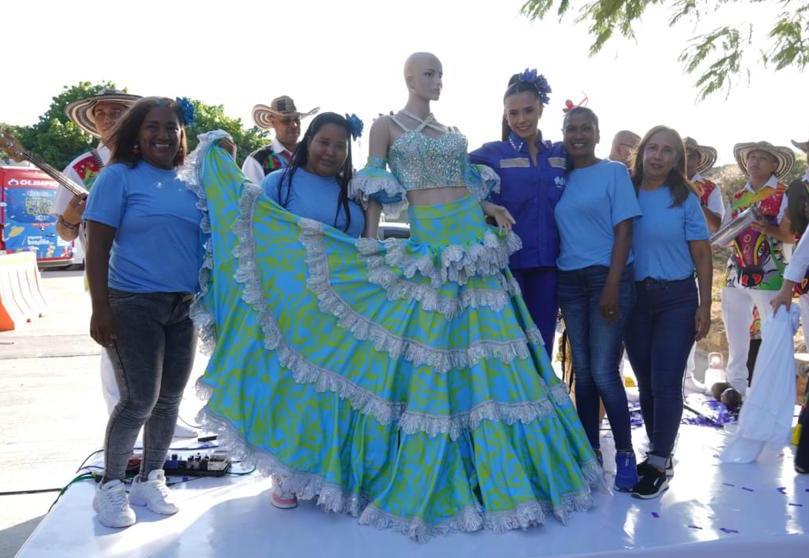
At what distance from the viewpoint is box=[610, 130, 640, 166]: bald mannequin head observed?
511 centimetres

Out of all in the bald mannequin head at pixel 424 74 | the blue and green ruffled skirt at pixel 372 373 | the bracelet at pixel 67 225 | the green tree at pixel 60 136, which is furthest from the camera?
the green tree at pixel 60 136

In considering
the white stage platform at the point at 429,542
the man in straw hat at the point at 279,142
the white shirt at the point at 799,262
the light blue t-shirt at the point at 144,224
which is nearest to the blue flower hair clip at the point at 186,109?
the light blue t-shirt at the point at 144,224

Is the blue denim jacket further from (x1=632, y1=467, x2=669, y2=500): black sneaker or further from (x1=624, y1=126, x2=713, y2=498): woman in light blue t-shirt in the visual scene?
(x1=632, y1=467, x2=669, y2=500): black sneaker

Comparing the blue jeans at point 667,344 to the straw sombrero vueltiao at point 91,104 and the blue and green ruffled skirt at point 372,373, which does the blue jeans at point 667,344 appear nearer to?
the blue and green ruffled skirt at point 372,373

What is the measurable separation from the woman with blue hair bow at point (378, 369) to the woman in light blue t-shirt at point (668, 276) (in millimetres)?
452

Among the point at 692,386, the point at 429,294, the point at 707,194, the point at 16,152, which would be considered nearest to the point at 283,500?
the point at 429,294

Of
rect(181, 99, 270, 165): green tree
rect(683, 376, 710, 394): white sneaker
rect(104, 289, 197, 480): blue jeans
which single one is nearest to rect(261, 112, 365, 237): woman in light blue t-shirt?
rect(104, 289, 197, 480): blue jeans

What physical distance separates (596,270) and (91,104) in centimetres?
278

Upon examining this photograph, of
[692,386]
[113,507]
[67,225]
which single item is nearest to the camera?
[113,507]

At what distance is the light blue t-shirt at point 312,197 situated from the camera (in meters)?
3.20

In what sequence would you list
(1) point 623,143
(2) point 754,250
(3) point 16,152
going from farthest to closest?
(1) point 623,143 < (2) point 754,250 < (3) point 16,152

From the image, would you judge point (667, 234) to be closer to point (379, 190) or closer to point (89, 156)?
point (379, 190)

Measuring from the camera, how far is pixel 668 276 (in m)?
3.31

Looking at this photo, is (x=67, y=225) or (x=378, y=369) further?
(x=67, y=225)
